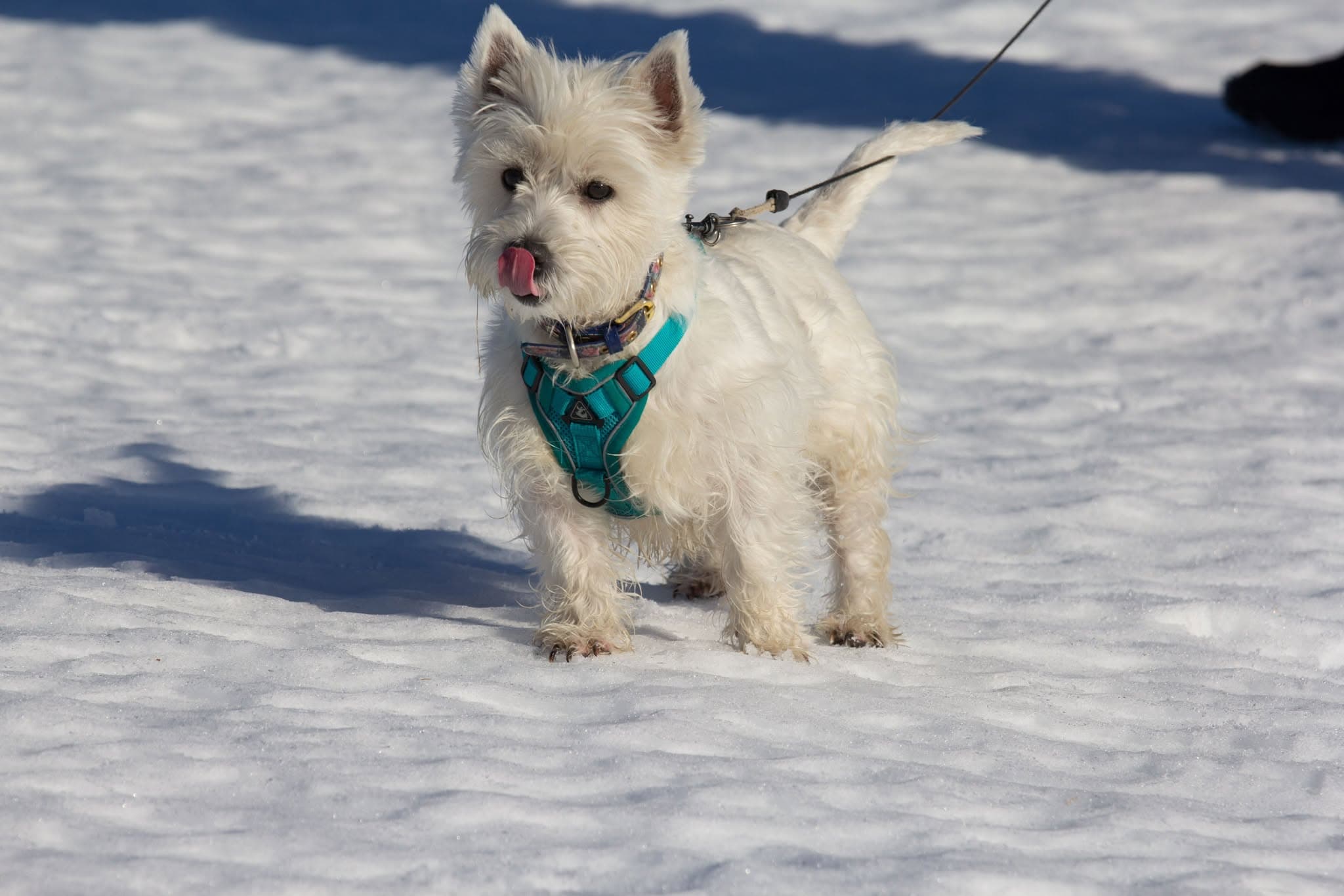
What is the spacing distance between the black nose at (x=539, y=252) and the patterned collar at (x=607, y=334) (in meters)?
0.26

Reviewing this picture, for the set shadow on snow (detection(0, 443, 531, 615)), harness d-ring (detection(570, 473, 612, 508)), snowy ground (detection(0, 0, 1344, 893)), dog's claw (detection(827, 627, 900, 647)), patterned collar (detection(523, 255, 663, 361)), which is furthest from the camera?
shadow on snow (detection(0, 443, 531, 615))

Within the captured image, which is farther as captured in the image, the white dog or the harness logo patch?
the harness logo patch

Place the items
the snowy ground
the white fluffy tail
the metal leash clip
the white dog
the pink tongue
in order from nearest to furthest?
the snowy ground → the pink tongue → the white dog → the metal leash clip → the white fluffy tail

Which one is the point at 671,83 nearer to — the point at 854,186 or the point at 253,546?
the point at 854,186

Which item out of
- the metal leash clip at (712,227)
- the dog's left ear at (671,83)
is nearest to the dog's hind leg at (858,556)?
the metal leash clip at (712,227)

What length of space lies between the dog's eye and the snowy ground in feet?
4.05

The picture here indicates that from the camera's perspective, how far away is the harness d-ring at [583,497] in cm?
393

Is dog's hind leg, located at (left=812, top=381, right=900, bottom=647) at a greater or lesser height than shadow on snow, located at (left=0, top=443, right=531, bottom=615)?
greater

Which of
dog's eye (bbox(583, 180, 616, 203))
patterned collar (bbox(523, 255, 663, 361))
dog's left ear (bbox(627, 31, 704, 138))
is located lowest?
patterned collar (bbox(523, 255, 663, 361))

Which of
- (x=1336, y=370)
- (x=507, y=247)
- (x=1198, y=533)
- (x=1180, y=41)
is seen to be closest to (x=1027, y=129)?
(x=1180, y=41)

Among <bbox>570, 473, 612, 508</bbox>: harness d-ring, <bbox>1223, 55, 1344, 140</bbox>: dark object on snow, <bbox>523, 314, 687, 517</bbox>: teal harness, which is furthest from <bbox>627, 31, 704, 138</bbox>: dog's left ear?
<bbox>1223, 55, 1344, 140</bbox>: dark object on snow

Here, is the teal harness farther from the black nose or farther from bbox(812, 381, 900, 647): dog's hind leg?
bbox(812, 381, 900, 647): dog's hind leg

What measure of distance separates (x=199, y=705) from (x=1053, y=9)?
42.5 ft

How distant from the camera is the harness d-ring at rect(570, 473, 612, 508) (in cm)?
393
